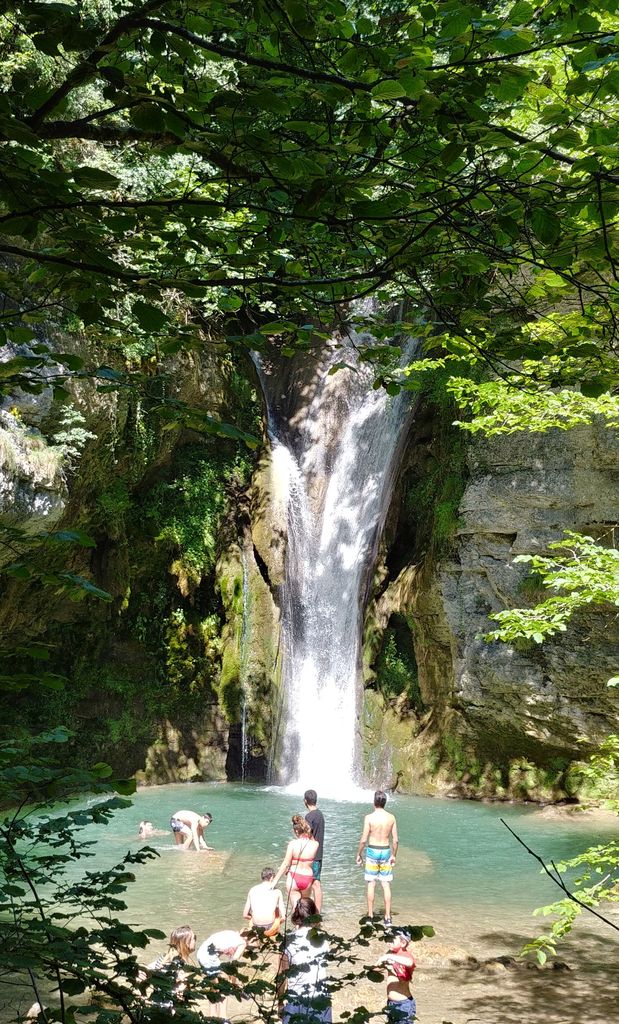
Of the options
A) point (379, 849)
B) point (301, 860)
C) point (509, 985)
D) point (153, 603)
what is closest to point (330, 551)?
point (153, 603)

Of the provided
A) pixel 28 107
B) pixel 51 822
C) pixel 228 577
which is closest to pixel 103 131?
pixel 28 107

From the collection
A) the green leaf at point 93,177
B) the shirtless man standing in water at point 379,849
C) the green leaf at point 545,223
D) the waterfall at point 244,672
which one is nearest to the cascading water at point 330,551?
the waterfall at point 244,672

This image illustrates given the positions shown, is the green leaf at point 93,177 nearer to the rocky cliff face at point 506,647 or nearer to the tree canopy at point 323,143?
the tree canopy at point 323,143

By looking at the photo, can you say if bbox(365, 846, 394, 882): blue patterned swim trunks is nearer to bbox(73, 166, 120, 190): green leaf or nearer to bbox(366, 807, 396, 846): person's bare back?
bbox(366, 807, 396, 846): person's bare back

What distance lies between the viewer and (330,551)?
15.9 metres

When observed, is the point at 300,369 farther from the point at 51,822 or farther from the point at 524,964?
the point at 51,822

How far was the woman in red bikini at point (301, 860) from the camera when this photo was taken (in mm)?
6277

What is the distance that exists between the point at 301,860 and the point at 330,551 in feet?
32.1

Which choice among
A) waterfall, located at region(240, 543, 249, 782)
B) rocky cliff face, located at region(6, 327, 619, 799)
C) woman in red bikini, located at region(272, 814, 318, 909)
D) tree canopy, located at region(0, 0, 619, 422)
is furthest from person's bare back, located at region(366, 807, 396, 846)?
waterfall, located at region(240, 543, 249, 782)

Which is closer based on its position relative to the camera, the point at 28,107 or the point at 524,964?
the point at 28,107

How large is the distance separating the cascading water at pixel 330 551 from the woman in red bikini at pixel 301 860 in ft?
24.4

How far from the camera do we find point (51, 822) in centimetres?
289

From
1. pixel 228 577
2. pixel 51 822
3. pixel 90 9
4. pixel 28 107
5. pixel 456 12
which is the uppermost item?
pixel 90 9

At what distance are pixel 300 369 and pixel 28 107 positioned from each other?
16025 millimetres
